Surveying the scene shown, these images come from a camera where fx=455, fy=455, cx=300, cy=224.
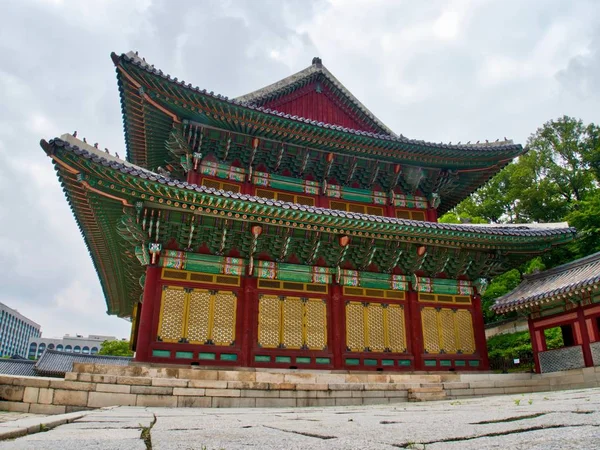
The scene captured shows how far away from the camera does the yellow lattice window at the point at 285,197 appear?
58.2 ft

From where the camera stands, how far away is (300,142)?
17312 mm

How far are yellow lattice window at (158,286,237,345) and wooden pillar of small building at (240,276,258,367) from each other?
0.33 m

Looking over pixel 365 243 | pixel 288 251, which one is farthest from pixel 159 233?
pixel 365 243

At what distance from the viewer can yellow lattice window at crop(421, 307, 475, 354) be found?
56.6ft

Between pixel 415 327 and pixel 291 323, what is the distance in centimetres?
484

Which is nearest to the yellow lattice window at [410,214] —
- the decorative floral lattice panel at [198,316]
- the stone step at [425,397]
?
the stone step at [425,397]

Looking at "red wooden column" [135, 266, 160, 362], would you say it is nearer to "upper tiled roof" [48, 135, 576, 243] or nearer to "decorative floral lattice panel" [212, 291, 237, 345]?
"decorative floral lattice panel" [212, 291, 237, 345]

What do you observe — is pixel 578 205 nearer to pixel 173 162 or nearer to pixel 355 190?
pixel 355 190

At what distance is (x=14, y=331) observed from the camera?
106 meters

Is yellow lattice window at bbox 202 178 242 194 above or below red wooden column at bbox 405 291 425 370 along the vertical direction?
above

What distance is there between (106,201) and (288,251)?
621cm

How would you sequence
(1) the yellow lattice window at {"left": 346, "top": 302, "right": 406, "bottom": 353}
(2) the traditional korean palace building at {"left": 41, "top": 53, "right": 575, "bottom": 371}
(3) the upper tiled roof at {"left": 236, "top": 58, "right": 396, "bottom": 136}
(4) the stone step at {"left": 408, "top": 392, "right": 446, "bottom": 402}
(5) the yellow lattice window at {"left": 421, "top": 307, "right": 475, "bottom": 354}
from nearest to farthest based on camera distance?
1. (4) the stone step at {"left": 408, "top": 392, "right": 446, "bottom": 402}
2. (2) the traditional korean palace building at {"left": 41, "top": 53, "right": 575, "bottom": 371}
3. (1) the yellow lattice window at {"left": 346, "top": 302, "right": 406, "bottom": 353}
4. (5) the yellow lattice window at {"left": 421, "top": 307, "right": 475, "bottom": 354}
5. (3) the upper tiled roof at {"left": 236, "top": 58, "right": 396, "bottom": 136}

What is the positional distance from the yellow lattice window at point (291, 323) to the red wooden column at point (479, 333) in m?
6.44

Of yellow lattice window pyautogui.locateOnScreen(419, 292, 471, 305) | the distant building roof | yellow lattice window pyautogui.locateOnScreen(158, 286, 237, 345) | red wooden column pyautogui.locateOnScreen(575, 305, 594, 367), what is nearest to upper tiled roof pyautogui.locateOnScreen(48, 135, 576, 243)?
yellow lattice window pyautogui.locateOnScreen(419, 292, 471, 305)
